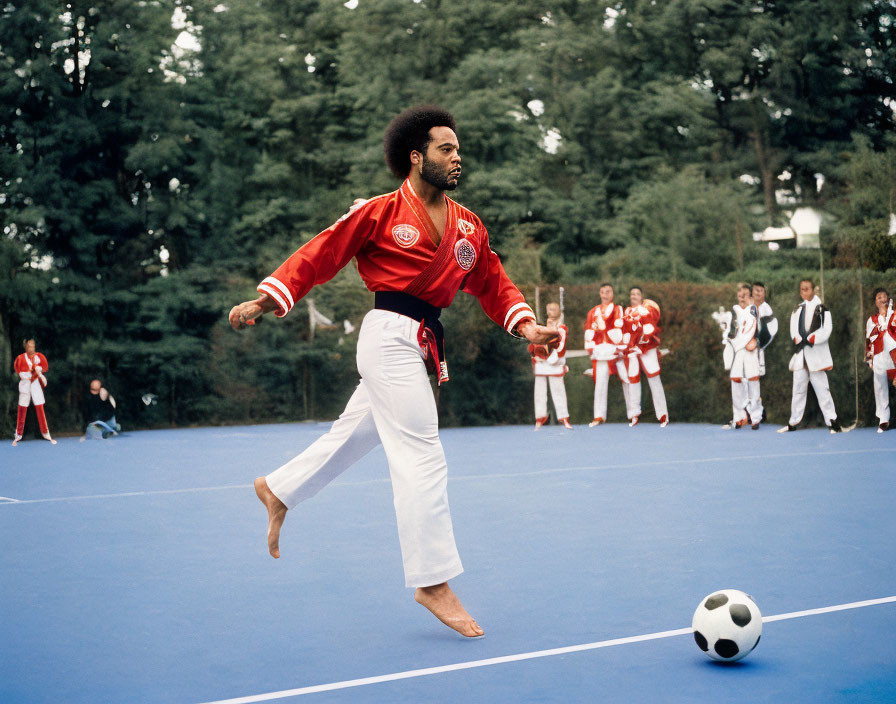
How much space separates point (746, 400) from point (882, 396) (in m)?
2.25

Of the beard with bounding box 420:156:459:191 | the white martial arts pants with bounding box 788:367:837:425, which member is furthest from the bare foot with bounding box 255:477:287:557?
the white martial arts pants with bounding box 788:367:837:425

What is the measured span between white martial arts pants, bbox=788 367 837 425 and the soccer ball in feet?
41.4

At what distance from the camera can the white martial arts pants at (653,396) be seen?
61.0ft

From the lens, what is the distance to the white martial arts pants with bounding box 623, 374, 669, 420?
18578mm

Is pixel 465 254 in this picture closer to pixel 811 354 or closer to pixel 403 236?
pixel 403 236

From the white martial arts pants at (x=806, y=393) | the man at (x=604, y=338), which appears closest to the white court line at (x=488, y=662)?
the white martial arts pants at (x=806, y=393)

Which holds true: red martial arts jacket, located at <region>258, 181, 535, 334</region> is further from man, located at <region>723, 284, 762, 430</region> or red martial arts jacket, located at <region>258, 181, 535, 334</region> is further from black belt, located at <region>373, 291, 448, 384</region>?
man, located at <region>723, 284, 762, 430</region>

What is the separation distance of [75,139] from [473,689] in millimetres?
23054

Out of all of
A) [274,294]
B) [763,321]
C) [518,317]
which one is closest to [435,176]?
[518,317]

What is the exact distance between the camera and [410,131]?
199 inches

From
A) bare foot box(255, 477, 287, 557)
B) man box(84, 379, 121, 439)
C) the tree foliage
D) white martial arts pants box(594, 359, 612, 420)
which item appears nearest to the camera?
bare foot box(255, 477, 287, 557)

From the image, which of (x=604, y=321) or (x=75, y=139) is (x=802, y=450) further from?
(x=75, y=139)

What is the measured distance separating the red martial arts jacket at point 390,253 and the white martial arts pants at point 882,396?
12.2 metres

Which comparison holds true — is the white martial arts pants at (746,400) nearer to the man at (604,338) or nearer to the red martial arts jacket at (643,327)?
the red martial arts jacket at (643,327)
